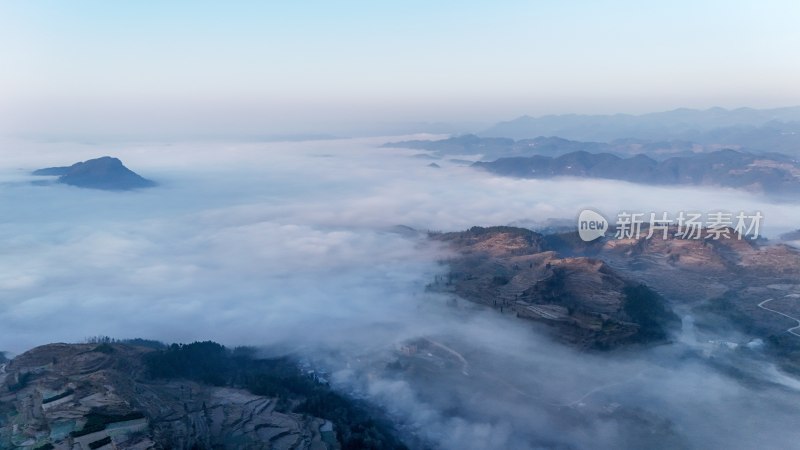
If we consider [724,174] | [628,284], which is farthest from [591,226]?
[724,174]

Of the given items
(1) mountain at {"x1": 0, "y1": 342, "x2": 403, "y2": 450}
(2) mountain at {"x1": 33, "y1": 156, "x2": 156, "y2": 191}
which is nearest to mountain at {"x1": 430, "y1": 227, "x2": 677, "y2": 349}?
(1) mountain at {"x1": 0, "y1": 342, "x2": 403, "y2": 450}

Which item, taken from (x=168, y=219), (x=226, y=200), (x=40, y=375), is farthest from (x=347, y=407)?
(x=226, y=200)

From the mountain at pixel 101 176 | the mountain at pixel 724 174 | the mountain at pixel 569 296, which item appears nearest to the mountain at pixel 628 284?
the mountain at pixel 569 296

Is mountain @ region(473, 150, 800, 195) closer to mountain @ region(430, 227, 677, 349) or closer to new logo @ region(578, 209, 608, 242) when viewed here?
new logo @ region(578, 209, 608, 242)

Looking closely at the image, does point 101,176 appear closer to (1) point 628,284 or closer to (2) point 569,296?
(2) point 569,296

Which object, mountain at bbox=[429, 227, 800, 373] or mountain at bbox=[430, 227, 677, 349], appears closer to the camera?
mountain at bbox=[430, 227, 677, 349]

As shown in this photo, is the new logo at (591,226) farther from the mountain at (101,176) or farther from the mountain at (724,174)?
the mountain at (101,176)
